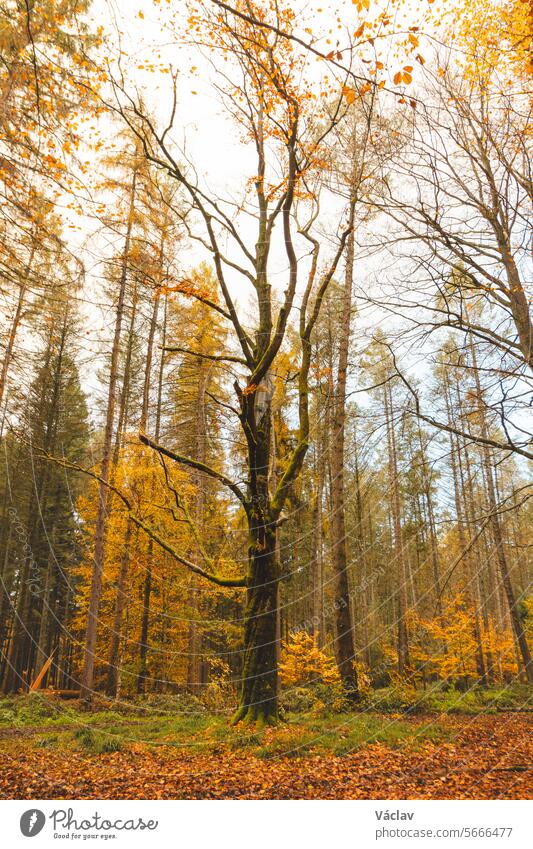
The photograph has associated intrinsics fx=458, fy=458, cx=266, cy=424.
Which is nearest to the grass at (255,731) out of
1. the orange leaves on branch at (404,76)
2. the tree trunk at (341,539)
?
the tree trunk at (341,539)

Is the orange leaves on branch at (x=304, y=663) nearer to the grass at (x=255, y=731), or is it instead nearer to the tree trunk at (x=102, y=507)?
the grass at (x=255, y=731)

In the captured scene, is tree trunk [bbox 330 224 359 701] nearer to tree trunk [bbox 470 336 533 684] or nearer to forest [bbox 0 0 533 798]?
forest [bbox 0 0 533 798]

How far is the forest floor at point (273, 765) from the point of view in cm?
290

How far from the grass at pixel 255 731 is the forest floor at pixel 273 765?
0.02 metres

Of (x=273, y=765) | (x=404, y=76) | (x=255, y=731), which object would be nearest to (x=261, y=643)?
(x=255, y=731)

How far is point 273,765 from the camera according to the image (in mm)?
3289

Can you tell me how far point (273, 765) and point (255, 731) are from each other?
720 millimetres

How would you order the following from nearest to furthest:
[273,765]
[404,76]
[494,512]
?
[404,76] → [494,512] → [273,765]

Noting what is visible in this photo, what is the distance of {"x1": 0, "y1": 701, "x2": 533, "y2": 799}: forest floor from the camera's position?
2902mm

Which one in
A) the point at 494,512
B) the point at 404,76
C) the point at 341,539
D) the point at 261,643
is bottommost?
the point at 261,643

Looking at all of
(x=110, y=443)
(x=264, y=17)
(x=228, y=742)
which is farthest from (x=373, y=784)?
(x=264, y=17)

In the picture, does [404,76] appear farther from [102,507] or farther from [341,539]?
[102,507]

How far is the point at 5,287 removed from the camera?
4.14 meters

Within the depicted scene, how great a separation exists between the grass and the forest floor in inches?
0.7
